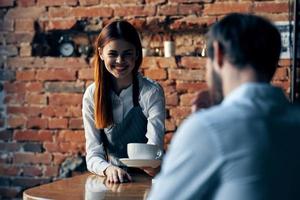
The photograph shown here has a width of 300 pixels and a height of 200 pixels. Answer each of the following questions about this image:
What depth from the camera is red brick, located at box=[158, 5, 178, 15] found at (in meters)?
3.96

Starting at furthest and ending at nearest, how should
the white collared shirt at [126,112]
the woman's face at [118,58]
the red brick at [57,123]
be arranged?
1. the red brick at [57,123]
2. the woman's face at [118,58]
3. the white collared shirt at [126,112]

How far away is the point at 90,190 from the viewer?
1.92 meters

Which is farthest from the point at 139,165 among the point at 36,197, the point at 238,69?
the point at 238,69

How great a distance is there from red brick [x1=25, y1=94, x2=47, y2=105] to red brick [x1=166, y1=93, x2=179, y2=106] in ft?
2.62

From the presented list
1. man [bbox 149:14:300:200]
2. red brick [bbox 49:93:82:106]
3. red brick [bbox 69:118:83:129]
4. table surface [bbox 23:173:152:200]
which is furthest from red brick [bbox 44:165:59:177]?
man [bbox 149:14:300:200]

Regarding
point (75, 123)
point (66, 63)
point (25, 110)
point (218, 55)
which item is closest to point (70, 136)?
point (75, 123)

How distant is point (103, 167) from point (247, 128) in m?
1.27

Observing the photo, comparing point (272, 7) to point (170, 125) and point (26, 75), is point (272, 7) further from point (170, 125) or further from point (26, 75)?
point (26, 75)

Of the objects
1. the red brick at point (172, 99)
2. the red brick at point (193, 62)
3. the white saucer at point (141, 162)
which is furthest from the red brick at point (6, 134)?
the white saucer at point (141, 162)

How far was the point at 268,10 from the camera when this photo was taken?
3.79 metres

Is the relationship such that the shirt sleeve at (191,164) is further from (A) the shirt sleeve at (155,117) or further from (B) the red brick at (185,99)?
(B) the red brick at (185,99)

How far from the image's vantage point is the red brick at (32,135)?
164 inches

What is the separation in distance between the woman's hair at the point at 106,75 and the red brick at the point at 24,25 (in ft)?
5.31

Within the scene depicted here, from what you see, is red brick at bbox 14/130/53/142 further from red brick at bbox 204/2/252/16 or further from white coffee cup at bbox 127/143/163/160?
white coffee cup at bbox 127/143/163/160
